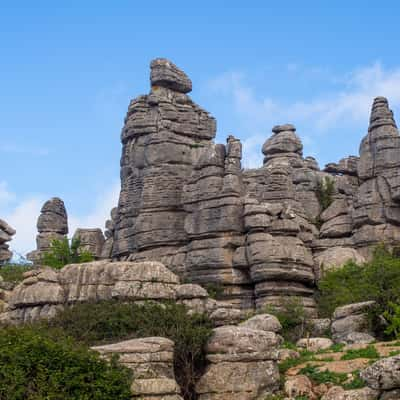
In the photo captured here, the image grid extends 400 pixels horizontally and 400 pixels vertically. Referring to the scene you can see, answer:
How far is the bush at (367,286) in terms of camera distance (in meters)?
26.1

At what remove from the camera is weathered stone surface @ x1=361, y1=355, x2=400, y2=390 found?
16.1m

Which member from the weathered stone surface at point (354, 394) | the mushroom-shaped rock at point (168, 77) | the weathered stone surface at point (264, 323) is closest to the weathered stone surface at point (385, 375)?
the weathered stone surface at point (354, 394)

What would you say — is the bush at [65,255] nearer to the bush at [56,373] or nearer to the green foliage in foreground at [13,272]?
the green foliage in foreground at [13,272]

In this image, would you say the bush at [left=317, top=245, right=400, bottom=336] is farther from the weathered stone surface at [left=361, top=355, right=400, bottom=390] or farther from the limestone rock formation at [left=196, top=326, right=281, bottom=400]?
the weathered stone surface at [left=361, top=355, right=400, bottom=390]

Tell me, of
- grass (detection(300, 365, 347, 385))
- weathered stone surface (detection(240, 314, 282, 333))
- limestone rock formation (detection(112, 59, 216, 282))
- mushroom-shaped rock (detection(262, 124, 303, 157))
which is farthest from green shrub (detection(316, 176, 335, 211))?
grass (detection(300, 365, 347, 385))

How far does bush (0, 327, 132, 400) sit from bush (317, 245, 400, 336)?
10540 mm

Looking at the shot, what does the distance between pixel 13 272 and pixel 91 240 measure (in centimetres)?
1119

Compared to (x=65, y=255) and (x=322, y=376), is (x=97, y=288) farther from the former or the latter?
(x=65, y=255)

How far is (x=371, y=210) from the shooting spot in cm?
4122

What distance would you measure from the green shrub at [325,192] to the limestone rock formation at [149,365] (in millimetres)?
31234

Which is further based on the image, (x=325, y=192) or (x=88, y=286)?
(x=325, y=192)

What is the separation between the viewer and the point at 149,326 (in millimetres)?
20906

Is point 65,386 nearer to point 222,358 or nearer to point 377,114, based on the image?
point 222,358

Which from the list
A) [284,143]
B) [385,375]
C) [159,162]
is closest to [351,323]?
[385,375]
